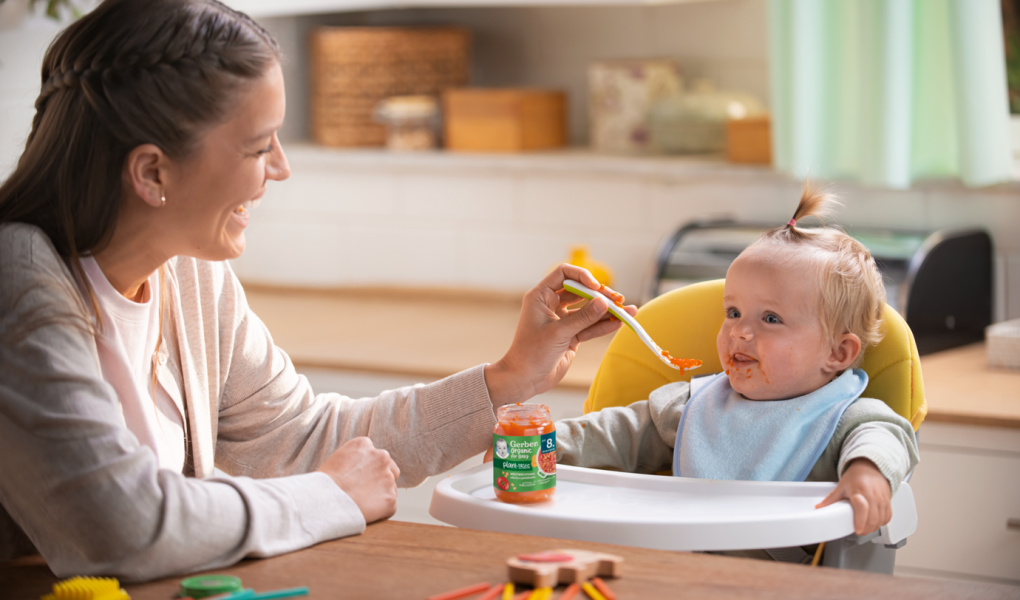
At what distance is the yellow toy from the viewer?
1072 millimetres

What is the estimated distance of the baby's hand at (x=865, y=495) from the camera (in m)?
1.29

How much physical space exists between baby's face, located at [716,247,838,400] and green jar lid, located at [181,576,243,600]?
0.74 metres

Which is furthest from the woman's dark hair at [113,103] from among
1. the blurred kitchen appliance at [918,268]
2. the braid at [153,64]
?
the blurred kitchen appliance at [918,268]

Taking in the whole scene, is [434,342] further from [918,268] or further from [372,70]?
[918,268]

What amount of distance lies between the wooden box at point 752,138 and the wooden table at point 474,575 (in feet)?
6.17

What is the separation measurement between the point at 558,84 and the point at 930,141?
118 cm

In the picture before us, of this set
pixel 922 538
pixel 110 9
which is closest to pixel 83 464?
pixel 110 9

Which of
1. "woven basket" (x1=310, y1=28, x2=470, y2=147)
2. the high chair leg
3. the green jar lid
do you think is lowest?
the high chair leg

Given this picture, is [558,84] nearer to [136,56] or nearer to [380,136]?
[380,136]

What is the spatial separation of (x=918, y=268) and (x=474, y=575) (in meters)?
1.60

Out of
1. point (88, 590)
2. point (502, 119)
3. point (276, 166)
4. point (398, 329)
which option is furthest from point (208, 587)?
point (502, 119)

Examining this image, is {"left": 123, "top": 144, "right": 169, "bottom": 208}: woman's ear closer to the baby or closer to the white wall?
the baby

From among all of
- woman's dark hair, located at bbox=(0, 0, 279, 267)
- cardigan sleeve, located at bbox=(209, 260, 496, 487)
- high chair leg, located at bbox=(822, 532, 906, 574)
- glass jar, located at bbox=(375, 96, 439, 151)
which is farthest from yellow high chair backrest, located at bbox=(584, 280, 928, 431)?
glass jar, located at bbox=(375, 96, 439, 151)

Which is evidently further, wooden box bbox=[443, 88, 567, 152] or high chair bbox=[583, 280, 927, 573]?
wooden box bbox=[443, 88, 567, 152]
